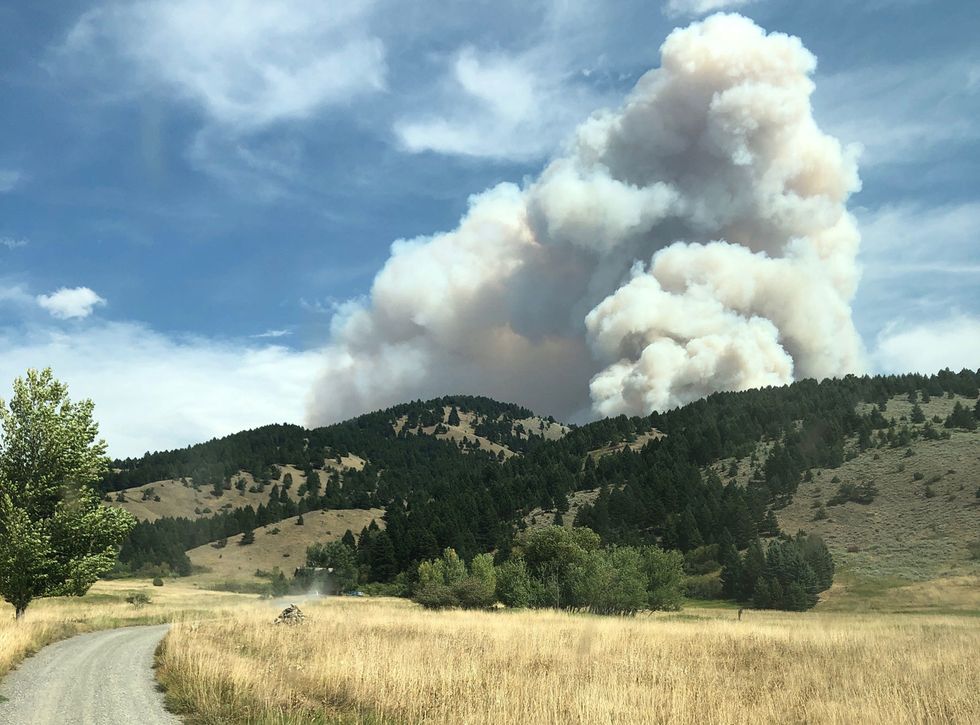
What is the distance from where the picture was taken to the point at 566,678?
57.3ft

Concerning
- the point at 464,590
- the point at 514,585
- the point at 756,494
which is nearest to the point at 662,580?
A: the point at 514,585

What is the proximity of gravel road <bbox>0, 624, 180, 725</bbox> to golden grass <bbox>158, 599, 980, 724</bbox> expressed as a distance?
703 millimetres

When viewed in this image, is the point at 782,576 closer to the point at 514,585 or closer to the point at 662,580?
the point at 662,580

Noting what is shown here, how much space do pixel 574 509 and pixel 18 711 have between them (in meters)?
135

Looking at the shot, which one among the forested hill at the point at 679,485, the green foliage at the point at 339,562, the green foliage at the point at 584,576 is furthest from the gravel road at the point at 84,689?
the green foliage at the point at 339,562

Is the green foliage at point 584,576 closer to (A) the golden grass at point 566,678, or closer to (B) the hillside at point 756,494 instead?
(A) the golden grass at point 566,678

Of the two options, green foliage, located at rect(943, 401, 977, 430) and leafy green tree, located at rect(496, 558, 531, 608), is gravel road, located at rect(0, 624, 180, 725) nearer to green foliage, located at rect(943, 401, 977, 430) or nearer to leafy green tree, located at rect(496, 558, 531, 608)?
leafy green tree, located at rect(496, 558, 531, 608)

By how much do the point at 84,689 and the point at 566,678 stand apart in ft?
37.2

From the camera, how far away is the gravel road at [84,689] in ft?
43.7

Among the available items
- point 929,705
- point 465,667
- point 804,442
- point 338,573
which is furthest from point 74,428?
point 804,442

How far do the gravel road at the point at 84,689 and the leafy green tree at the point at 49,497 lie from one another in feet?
18.1

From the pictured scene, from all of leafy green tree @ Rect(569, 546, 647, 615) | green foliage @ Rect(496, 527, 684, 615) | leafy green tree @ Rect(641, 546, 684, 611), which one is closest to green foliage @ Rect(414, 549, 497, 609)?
green foliage @ Rect(496, 527, 684, 615)

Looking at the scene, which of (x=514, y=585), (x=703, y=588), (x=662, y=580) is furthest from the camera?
(x=703, y=588)

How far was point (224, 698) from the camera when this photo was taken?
14633 millimetres
